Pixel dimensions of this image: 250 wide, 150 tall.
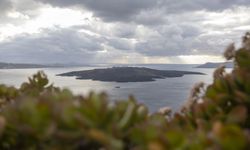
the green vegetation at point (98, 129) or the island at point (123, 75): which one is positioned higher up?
the green vegetation at point (98, 129)

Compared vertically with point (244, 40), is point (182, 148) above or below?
below

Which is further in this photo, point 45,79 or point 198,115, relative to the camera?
point 45,79

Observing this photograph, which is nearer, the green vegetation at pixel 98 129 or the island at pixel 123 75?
the green vegetation at pixel 98 129

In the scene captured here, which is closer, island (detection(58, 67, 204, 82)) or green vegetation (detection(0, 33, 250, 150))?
green vegetation (detection(0, 33, 250, 150))

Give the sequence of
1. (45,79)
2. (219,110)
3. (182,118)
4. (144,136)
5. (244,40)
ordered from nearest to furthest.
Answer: (144,136) → (219,110) → (182,118) → (244,40) → (45,79)

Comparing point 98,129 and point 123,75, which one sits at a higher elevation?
point 98,129

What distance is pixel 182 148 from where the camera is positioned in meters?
→ 1.61

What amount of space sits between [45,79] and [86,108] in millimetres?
2956

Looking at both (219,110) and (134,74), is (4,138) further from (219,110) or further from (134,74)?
(134,74)

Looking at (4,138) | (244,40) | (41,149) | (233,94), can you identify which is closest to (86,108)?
(41,149)

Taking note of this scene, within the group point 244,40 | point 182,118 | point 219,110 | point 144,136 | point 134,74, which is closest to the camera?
point 144,136

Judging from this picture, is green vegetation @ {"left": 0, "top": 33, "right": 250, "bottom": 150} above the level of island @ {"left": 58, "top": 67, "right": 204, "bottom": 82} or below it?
above

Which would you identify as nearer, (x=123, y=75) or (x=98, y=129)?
(x=98, y=129)

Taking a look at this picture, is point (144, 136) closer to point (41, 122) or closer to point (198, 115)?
point (41, 122)
